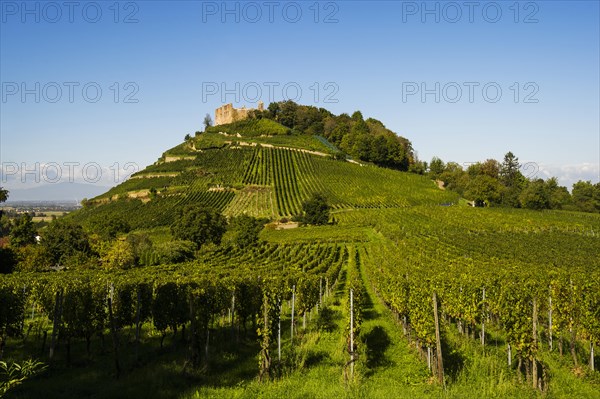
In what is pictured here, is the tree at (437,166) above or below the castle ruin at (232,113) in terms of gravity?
below

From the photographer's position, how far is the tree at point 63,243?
56.1 meters

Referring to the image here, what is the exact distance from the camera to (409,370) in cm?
1508

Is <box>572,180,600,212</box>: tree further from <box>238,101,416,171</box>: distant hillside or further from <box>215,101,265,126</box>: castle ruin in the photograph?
<box>215,101,265,126</box>: castle ruin

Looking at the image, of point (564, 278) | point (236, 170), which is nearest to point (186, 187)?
point (236, 170)

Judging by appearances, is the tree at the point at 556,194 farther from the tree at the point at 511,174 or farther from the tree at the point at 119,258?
the tree at the point at 119,258

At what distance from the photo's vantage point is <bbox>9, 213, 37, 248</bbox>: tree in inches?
2302

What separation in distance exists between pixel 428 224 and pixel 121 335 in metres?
62.7

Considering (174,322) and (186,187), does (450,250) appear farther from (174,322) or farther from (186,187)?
(186,187)

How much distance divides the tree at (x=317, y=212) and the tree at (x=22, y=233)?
45.3 meters

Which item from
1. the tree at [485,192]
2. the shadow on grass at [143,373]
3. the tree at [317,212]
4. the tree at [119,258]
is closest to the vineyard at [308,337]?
the shadow on grass at [143,373]

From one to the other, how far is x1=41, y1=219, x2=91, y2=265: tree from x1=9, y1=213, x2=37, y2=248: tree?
3.18 metres

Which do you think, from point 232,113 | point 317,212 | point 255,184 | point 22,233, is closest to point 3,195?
point 22,233

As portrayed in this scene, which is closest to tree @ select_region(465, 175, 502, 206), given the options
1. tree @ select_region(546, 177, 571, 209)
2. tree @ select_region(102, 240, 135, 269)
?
tree @ select_region(546, 177, 571, 209)

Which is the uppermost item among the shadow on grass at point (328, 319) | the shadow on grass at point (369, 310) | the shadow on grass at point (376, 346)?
the shadow on grass at point (376, 346)
